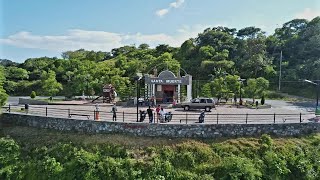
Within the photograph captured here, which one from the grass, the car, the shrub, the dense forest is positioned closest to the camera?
the shrub

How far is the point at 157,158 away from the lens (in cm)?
1688

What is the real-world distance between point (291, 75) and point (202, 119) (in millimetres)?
35824

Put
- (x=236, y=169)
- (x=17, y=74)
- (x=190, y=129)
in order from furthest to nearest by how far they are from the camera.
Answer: (x=17, y=74)
(x=190, y=129)
(x=236, y=169)

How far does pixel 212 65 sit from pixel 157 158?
36766 mm

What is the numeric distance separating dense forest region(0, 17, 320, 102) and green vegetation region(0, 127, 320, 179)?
18894mm

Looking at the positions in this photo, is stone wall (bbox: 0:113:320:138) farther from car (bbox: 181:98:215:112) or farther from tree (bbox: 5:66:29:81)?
tree (bbox: 5:66:29:81)

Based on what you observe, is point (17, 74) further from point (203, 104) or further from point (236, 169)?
point (236, 169)

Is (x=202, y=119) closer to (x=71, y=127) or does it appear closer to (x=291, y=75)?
(x=71, y=127)

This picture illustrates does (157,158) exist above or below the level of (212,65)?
below

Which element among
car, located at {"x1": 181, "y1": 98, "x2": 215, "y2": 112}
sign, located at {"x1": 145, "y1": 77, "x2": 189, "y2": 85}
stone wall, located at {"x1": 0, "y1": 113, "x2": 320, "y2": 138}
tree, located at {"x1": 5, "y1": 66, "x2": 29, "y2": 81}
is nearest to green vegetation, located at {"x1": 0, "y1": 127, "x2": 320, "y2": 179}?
stone wall, located at {"x1": 0, "y1": 113, "x2": 320, "y2": 138}

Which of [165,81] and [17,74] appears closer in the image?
[165,81]

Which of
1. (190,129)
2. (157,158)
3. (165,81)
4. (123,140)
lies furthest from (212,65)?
(157,158)

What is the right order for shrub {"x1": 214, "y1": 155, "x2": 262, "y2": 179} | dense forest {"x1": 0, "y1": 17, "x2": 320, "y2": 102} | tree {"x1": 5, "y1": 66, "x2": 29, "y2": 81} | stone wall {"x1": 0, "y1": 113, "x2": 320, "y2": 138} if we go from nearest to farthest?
shrub {"x1": 214, "y1": 155, "x2": 262, "y2": 179}
stone wall {"x1": 0, "y1": 113, "x2": 320, "y2": 138}
dense forest {"x1": 0, "y1": 17, "x2": 320, "y2": 102}
tree {"x1": 5, "y1": 66, "x2": 29, "y2": 81}

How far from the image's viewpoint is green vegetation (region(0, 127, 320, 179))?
53.0 feet
